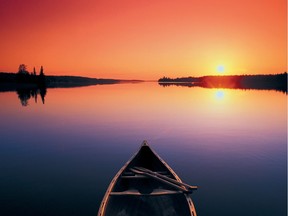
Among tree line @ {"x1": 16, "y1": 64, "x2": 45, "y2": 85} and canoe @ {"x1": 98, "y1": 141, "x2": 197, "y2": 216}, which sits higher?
tree line @ {"x1": 16, "y1": 64, "x2": 45, "y2": 85}

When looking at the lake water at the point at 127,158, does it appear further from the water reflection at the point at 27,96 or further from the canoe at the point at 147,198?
the water reflection at the point at 27,96

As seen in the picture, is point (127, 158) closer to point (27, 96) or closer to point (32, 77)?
point (27, 96)

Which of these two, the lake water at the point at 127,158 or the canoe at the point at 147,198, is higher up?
the canoe at the point at 147,198

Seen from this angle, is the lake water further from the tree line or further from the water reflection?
the tree line

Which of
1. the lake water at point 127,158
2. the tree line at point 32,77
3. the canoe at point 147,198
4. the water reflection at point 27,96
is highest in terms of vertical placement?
the tree line at point 32,77

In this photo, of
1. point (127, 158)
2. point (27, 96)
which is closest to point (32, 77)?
point (27, 96)

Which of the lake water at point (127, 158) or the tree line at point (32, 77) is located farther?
the tree line at point (32, 77)

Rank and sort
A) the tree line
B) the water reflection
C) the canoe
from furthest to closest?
the tree line → the water reflection → the canoe

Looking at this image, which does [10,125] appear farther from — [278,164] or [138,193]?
[278,164]

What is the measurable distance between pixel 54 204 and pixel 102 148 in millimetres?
11846

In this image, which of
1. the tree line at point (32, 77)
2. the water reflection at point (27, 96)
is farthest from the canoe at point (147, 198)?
the tree line at point (32, 77)

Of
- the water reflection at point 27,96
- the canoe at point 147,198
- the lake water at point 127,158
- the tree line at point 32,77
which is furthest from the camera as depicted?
the tree line at point 32,77

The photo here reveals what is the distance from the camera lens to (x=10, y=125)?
121 ft

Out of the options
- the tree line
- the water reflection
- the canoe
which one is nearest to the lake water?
the canoe
